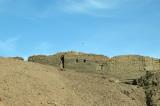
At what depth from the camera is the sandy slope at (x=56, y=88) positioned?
17.2m

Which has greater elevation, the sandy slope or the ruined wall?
the ruined wall

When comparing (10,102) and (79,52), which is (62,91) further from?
(79,52)

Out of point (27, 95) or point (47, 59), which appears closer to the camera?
point (27, 95)

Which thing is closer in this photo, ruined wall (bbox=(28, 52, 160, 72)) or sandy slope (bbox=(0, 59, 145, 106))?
sandy slope (bbox=(0, 59, 145, 106))

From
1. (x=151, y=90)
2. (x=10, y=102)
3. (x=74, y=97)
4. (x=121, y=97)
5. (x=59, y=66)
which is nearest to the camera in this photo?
(x=10, y=102)

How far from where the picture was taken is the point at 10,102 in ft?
53.7

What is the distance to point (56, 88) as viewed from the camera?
18.8m

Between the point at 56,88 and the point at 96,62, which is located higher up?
the point at 96,62

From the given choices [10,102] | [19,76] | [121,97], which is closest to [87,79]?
[121,97]

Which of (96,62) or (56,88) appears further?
(96,62)

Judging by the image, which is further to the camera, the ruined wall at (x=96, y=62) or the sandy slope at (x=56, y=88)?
the ruined wall at (x=96, y=62)

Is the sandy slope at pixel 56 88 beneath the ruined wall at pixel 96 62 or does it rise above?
beneath

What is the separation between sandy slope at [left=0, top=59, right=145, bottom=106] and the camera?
56.4ft

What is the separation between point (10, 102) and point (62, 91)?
293 centimetres
